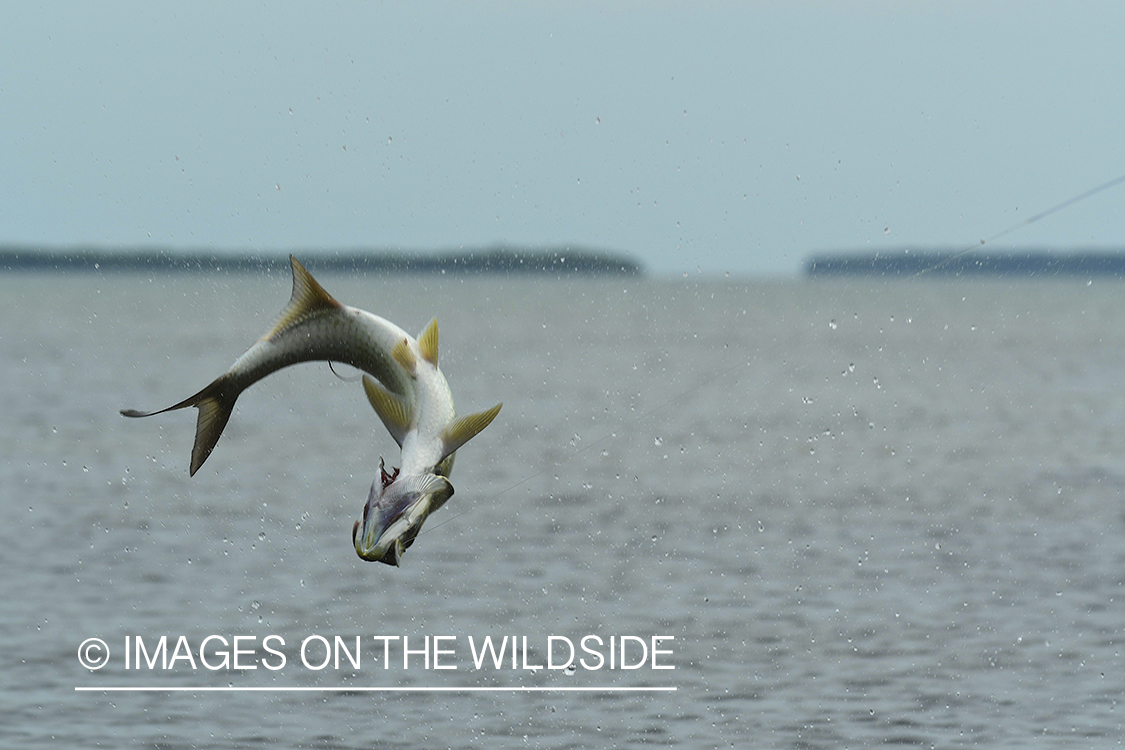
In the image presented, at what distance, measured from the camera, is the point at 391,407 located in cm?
698

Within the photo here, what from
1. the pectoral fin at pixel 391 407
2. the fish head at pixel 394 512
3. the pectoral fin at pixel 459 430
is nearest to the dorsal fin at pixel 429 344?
the pectoral fin at pixel 391 407

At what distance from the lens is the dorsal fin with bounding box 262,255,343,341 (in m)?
7.09

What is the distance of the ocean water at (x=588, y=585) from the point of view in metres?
12.6

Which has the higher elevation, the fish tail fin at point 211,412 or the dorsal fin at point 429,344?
the dorsal fin at point 429,344

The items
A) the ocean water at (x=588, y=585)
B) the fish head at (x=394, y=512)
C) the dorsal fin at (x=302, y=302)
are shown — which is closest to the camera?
the fish head at (x=394, y=512)

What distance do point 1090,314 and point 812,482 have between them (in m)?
147

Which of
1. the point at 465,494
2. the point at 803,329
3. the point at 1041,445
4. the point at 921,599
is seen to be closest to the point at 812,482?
the point at 465,494

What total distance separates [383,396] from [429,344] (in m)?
0.30

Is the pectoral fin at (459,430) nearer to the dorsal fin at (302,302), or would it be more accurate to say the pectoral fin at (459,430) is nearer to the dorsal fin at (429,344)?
the dorsal fin at (429,344)

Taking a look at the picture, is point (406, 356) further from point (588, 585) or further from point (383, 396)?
point (588, 585)

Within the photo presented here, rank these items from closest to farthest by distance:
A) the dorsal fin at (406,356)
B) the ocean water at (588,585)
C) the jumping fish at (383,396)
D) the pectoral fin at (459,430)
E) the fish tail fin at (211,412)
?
the jumping fish at (383,396), the pectoral fin at (459,430), the dorsal fin at (406,356), the fish tail fin at (211,412), the ocean water at (588,585)

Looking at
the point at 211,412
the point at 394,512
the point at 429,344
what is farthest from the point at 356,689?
the point at 394,512

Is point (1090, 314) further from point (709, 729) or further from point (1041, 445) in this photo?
point (709, 729)

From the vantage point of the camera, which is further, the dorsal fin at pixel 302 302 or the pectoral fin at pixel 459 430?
the dorsal fin at pixel 302 302
